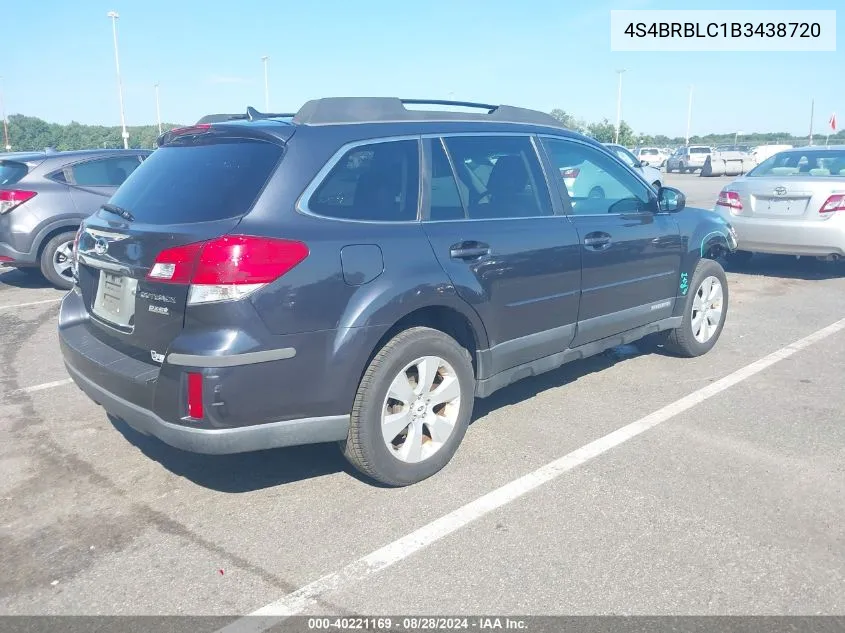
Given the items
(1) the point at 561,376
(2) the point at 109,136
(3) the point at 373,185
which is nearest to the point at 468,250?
(3) the point at 373,185

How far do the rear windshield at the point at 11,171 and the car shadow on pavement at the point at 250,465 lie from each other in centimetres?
581

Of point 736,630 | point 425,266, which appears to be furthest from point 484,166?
point 736,630

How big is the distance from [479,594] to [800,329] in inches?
209

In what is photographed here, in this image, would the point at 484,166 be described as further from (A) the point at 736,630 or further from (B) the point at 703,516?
(A) the point at 736,630

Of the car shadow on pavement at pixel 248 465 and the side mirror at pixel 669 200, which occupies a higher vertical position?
the side mirror at pixel 669 200

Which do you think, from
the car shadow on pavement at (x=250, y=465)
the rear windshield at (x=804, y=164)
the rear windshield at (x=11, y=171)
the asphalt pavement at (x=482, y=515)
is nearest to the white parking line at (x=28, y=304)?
the rear windshield at (x=11, y=171)

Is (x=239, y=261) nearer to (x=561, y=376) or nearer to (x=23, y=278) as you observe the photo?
(x=561, y=376)

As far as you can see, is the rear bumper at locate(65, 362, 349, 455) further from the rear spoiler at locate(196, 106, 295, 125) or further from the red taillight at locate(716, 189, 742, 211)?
the red taillight at locate(716, 189, 742, 211)

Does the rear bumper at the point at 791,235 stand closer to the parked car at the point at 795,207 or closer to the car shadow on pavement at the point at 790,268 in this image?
the parked car at the point at 795,207

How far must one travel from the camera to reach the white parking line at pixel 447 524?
9.02 ft

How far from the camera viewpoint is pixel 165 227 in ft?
10.9

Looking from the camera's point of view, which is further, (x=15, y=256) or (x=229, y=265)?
(x=15, y=256)

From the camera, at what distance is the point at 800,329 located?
691cm

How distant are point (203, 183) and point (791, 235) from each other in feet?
24.7
